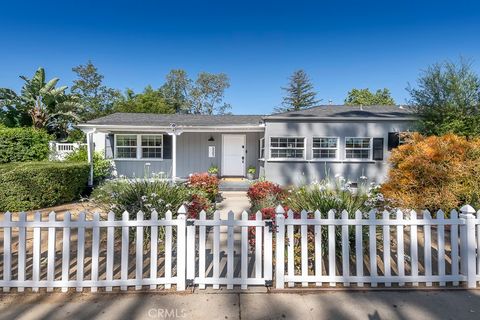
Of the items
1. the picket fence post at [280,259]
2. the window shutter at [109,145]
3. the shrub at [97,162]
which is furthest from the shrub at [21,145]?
the picket fence post at [280,259]

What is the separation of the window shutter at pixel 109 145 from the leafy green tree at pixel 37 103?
811 cm

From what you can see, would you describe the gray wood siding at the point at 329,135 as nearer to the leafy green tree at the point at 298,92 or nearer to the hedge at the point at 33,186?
the hedge at the point at 33,186

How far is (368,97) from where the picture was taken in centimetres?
3984

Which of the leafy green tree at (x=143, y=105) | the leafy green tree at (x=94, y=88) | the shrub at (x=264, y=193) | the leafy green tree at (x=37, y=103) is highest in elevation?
the leafy green tree at (x=94, y=88)

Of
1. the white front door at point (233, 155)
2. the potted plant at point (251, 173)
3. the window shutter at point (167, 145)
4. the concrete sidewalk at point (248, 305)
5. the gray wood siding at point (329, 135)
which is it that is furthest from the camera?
the white front door at point (233, 155)

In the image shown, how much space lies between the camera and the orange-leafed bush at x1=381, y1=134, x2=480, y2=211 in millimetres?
5656

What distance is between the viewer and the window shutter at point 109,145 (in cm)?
1295

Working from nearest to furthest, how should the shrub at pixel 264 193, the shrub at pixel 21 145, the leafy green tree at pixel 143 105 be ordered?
the shrub at pixel 264 193, the shrub at pixel 21 145, the leafy green tree at pixel 143 105

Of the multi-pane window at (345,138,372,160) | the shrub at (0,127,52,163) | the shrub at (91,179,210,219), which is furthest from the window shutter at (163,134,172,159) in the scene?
the multi-pane window at (345,138,372,160)

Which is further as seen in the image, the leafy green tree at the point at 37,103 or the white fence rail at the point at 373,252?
the leafy green tree at the point at 37,103

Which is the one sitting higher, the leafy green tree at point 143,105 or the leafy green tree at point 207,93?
the leafy green tree at point 207,93

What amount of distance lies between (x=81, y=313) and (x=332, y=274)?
2.68 m

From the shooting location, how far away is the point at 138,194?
16.4ft

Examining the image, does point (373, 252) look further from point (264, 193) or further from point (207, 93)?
point (207, 93)
